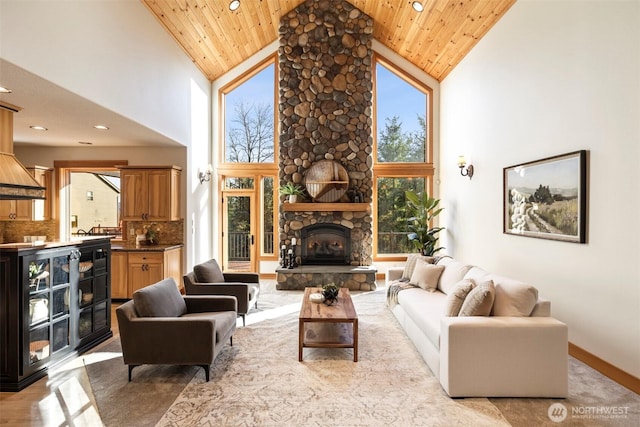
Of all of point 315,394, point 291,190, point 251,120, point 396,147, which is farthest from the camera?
point 251,120

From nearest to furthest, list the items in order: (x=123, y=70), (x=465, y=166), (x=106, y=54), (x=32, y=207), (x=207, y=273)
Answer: (x=106, y=54) < (x=123, y=70) < (x=207, y=273) < (x=32, y=207) < (x=465, y=166)

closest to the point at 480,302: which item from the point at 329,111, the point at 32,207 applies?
the point at 329,111

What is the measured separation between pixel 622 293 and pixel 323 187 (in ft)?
15.9

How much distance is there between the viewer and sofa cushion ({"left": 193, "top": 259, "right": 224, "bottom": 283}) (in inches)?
185

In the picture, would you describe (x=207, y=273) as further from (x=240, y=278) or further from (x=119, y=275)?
(x=119, y=275)

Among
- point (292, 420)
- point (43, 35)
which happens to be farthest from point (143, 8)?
point (292, 420)

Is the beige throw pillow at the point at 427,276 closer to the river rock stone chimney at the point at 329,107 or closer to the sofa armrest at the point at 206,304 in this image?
the river rock stone chimney at the point at 329,107

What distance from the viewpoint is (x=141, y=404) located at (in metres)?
2.74

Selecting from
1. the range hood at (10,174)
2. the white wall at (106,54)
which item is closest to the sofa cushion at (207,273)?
the range hood at (10,174)

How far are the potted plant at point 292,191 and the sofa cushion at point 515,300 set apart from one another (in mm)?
4503

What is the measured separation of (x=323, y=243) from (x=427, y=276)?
2.87 m

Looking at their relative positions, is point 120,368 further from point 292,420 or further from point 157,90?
point 157,90

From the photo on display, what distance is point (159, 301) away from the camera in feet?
11.0

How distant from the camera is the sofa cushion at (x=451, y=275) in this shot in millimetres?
4344
